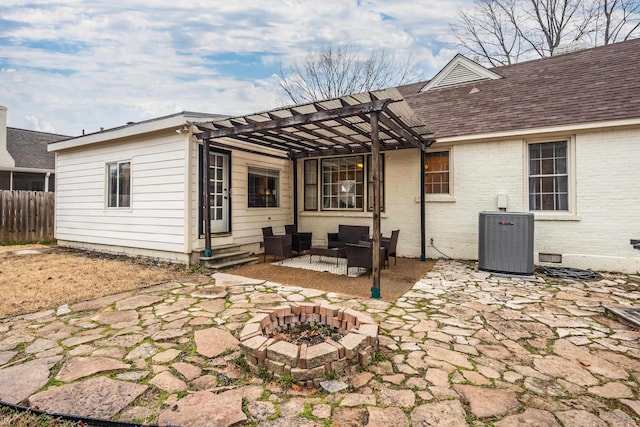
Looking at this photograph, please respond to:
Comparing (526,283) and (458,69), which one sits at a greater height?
(458,69)

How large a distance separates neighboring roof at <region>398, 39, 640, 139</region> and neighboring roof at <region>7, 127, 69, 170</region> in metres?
17.3

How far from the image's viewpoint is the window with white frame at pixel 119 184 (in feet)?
25.2

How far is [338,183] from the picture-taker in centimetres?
905

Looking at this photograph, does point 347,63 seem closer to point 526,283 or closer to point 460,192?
point 460,192

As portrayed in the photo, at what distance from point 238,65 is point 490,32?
12080 mm

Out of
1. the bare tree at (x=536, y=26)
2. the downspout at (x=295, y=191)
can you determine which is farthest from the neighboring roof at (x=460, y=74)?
the bare tree at (x=536, y=26)

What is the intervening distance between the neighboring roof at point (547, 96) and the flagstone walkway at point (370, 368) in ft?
13.0

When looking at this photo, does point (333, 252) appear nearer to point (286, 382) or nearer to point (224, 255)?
point (224, 255)

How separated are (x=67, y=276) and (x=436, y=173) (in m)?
8.17

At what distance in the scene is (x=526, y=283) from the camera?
524cm

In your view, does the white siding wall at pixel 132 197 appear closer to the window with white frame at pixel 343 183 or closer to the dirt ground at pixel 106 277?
the dirt ground at pixel 106 277

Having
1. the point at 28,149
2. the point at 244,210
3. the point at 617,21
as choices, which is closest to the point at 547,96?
the point at 244,210

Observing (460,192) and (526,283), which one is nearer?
(526,283)

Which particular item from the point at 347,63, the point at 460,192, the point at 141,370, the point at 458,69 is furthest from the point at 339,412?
the point at 347,63
